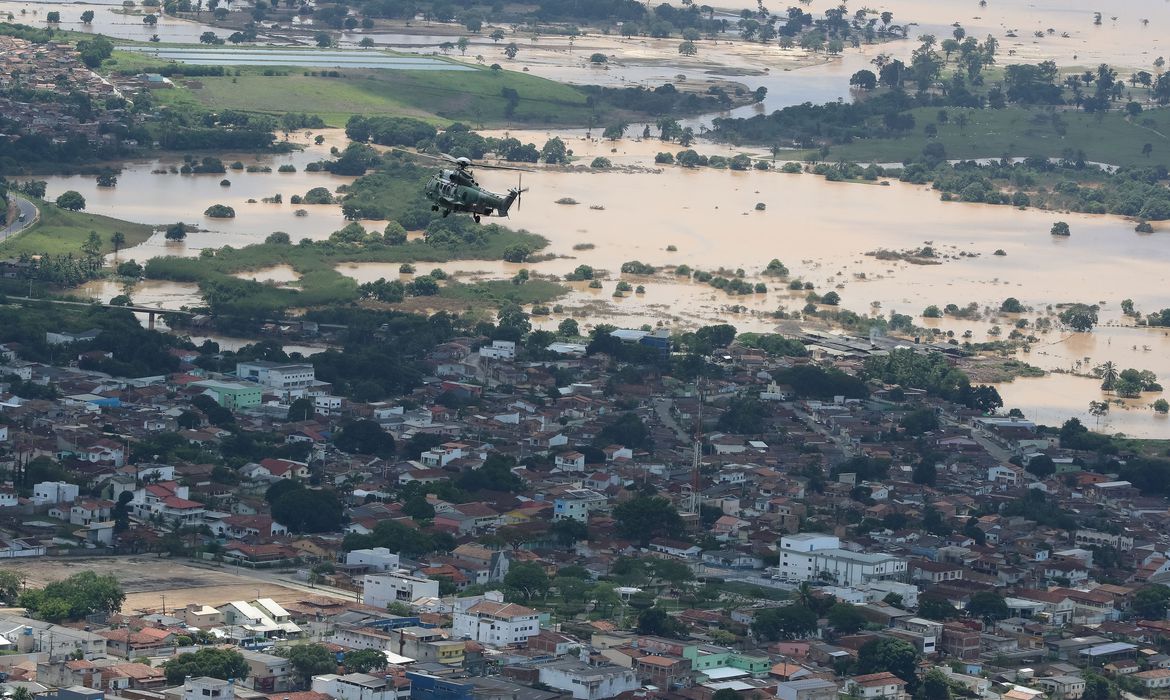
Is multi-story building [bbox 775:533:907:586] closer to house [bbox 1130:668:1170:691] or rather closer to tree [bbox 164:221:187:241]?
house [bbox 1130:668:1170:691]

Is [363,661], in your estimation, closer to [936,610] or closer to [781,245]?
[936,610]

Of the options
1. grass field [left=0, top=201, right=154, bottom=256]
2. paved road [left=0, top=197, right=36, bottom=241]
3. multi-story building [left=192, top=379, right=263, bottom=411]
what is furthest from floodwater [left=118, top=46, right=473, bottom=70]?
multi-story building [left=192, top=379, right=263, bottom=411]

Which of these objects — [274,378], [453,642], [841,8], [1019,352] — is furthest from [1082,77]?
[453,642]

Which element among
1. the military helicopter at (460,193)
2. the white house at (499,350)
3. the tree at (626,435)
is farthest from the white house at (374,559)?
the white house at (499,350)

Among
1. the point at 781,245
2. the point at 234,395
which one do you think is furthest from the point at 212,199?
the point at 234,395

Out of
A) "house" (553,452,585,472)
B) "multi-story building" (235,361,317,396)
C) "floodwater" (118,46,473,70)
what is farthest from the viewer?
"floodwater" (118,46,473,70)
